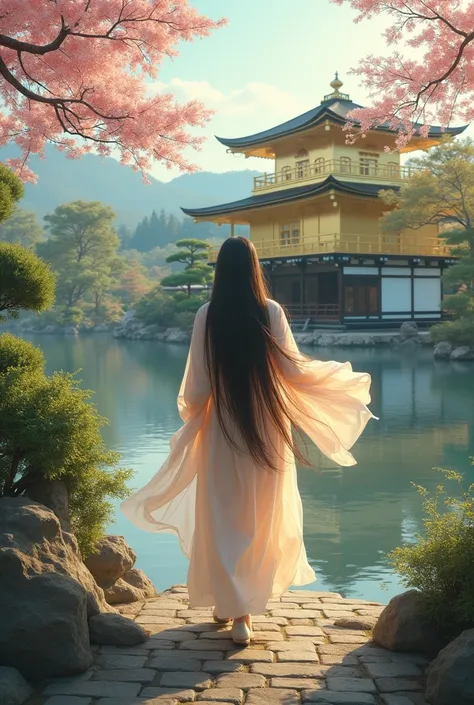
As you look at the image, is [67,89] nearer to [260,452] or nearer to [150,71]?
[150,71]

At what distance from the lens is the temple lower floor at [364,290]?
24125 millimetres

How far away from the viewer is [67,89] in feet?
19.6

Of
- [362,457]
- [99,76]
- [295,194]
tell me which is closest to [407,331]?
[295,194]

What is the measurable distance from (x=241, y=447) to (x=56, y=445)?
2.35 feet

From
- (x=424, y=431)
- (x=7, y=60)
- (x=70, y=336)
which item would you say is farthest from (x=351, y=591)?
(x=70, y=336)

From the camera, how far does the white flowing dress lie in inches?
114

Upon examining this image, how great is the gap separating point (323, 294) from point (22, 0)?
20.7m

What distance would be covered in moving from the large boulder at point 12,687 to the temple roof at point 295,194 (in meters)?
21.1

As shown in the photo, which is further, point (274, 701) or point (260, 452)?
point (260, 452)

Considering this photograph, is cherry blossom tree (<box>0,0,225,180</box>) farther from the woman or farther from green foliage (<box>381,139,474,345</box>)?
green foliage (<box>381,139,474,345</box>)

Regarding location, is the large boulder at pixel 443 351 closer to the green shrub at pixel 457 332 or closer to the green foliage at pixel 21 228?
the green shrub at pixel 457 332

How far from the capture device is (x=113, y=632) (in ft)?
9.11

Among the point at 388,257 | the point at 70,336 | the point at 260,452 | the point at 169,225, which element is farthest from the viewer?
the point at 169,225

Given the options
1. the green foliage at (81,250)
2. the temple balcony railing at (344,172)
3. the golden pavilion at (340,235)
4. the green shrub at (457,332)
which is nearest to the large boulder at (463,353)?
the green shrub at (457,332)
